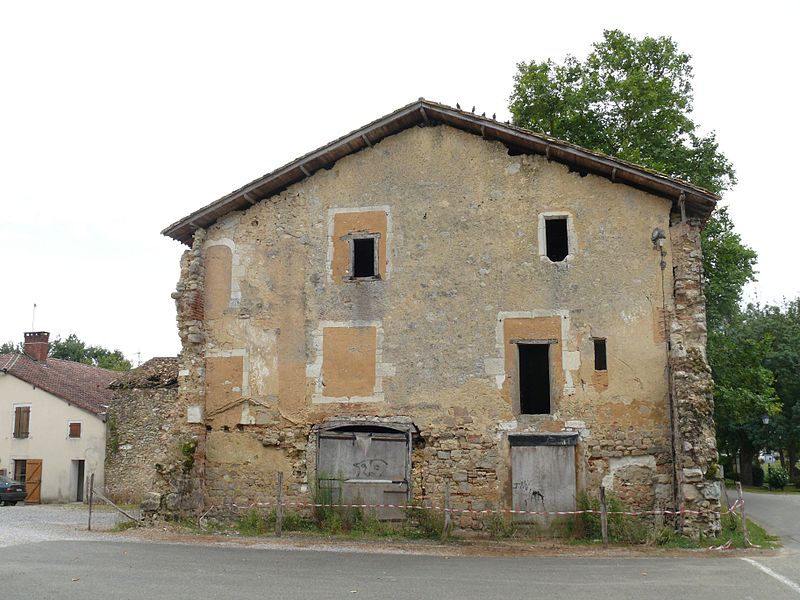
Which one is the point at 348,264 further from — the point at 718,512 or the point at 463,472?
the point at 718,512

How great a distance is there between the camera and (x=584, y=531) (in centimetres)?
1514

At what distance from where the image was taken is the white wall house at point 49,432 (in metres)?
31.5

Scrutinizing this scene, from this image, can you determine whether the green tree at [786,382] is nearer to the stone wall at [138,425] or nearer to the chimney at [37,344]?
the stone wall at [138,425]

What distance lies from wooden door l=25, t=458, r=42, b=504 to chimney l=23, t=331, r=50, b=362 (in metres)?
6.01

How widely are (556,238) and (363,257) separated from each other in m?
4.33

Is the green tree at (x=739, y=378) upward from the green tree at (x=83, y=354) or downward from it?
downward

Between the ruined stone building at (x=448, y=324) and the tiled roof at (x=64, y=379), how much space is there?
Result: 1686cm

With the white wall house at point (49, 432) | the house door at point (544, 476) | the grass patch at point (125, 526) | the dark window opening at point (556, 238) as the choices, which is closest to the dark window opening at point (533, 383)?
the house door at point (544, 476)

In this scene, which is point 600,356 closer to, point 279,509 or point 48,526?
point 279,509

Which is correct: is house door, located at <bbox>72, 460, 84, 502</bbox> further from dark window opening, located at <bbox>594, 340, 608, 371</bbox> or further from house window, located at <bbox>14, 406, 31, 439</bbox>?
dark window opening, located at <bbox>594, 340, 608, 371</bbox>

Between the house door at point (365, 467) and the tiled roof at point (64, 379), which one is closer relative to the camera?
the house door at point (365, 467)

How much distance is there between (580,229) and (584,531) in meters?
6.12

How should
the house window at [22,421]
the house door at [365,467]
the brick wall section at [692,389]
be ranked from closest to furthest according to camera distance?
the brick wall section at [692,389], the house door at [365,467], the house window at [22,421]

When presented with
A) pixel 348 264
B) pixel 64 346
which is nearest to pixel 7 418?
pixel 348 264
